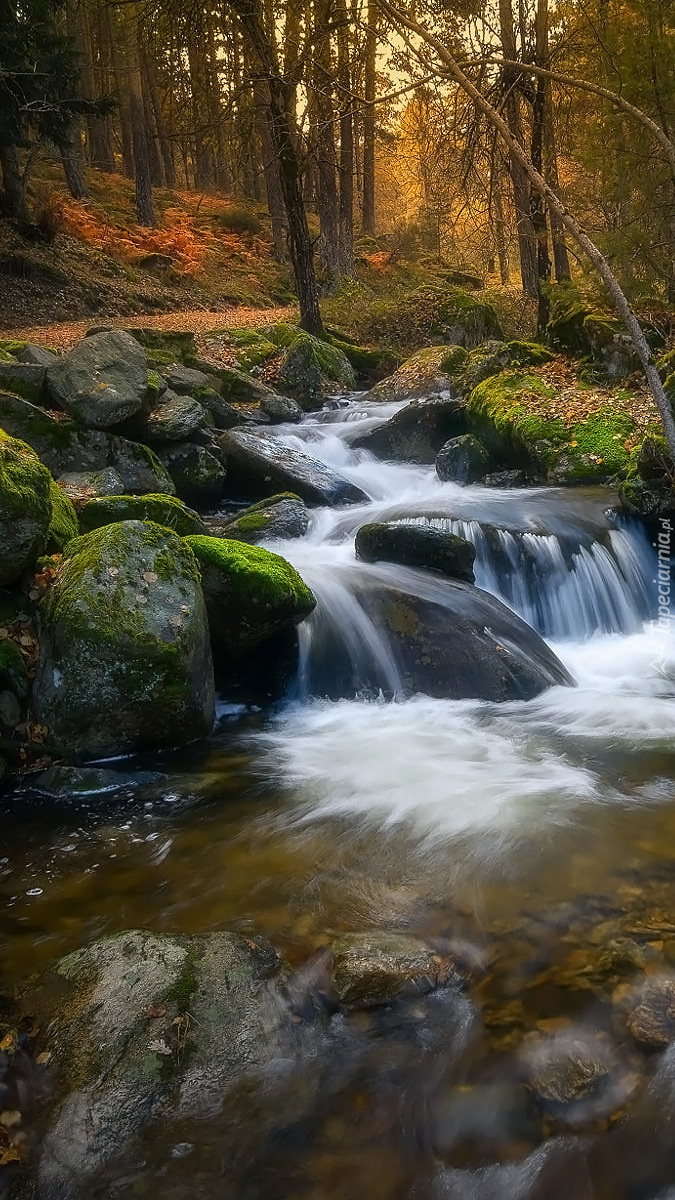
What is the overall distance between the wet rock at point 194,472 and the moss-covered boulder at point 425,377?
19.8ft

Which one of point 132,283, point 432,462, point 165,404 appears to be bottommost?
point 432,462

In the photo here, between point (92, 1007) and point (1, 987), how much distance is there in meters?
0.57

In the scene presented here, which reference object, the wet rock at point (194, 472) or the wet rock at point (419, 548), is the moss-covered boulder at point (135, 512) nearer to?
the wet rock at point (419, 548)

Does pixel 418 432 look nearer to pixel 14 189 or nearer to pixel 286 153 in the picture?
pixel 286 153

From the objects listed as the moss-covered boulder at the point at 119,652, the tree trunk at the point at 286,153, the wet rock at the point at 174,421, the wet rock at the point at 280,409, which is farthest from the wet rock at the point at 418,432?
the moss-covered boulder at the point at 119,652

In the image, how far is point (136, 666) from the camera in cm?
526

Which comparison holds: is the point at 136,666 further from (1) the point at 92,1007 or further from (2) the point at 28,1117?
(2) the point at 28,1117

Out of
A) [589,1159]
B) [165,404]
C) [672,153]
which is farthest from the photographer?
[165,404]

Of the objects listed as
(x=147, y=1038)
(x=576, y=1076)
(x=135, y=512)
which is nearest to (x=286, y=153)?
(x=135, y=512)

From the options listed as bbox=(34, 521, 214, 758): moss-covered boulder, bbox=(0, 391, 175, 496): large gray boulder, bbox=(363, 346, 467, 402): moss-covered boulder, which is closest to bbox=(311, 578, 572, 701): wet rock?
bbox=(34, 521, 214, 758): moss-covered boulder

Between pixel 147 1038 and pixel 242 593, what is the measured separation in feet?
12.7

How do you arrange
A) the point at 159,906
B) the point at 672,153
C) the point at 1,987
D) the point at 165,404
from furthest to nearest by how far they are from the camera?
the point at 165,404 < the point at 672,153 < the point at 159,906 < the point at 1,987

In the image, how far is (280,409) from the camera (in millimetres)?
13836

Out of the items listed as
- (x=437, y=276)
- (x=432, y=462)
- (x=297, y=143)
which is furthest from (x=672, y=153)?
(x=437, y=276)
